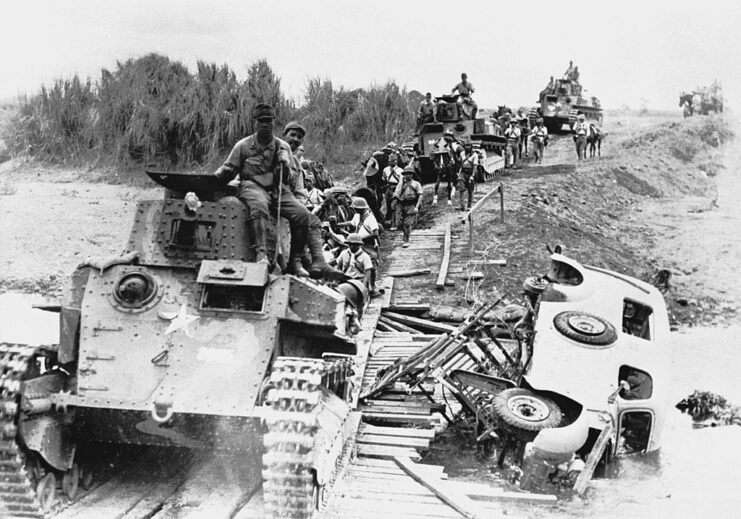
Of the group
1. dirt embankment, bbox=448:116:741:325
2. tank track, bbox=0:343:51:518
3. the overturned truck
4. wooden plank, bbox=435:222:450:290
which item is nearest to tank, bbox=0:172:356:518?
tank track, bbox=0:343:51:518

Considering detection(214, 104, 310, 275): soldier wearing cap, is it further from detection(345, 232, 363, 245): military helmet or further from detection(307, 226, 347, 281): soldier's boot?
detection(345, 232, 363, 245): military helmet

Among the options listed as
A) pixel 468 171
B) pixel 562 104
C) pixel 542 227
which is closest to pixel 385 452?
pixel 542 227

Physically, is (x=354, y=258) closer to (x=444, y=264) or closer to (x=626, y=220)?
(x=444, y=264)

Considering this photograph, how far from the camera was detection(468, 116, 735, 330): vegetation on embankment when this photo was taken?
1784 centimetres

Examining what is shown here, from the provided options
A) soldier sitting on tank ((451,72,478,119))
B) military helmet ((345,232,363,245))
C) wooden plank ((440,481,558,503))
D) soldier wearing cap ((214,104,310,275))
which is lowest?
wooden plank ((440,481,558,503))

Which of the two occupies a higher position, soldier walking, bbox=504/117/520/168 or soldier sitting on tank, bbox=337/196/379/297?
soldier walking, bbox=504/117/520/168

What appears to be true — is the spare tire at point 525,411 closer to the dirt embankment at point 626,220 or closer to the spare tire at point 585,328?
the spare tire at point 585,328

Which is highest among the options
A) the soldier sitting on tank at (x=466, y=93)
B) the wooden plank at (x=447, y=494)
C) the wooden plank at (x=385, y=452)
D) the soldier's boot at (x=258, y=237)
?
the soldier sitting on tank at (x=466, y=93)

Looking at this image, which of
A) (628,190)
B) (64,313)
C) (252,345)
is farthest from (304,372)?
(628,190)

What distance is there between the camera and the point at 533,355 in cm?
1008

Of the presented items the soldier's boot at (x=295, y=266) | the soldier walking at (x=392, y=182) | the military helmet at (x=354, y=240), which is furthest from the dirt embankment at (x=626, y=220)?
the soldier's boot at (x=295, y=266)

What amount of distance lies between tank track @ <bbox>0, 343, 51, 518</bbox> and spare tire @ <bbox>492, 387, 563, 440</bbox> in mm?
4712

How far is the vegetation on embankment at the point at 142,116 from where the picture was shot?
963 inches

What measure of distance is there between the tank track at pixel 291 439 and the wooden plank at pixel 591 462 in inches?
123
